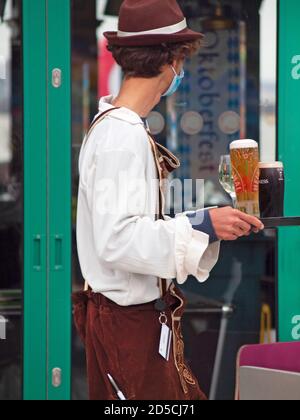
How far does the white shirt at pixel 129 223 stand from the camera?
1973 millimetres

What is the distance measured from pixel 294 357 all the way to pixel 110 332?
1.97ft

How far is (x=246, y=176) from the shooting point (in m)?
2.01

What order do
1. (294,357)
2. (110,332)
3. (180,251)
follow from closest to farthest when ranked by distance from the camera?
(180,251) → (110,332) → (294,357)

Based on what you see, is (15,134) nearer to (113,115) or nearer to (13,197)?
(13,197)

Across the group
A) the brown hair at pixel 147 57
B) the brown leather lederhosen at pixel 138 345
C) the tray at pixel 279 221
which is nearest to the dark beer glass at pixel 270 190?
the tray at pixel 279 221

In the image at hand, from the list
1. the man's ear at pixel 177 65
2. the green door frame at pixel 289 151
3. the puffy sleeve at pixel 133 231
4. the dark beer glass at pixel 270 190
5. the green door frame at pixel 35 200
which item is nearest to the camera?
the puffy sleeve at pixel 133 231

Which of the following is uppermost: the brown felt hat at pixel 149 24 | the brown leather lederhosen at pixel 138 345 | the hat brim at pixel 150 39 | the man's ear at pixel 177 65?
the brown felt hat at pixel 149 24

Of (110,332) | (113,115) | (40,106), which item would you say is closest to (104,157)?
(113,115)

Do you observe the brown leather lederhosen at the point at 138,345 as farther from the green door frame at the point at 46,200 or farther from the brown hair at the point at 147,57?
the green door frame at the point at 46,200

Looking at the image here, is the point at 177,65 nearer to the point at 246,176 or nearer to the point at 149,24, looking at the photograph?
the point at 149,24

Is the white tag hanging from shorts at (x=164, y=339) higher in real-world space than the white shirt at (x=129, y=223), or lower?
lower

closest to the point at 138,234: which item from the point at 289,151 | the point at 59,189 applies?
the point at 59,189

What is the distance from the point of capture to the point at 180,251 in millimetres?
1990

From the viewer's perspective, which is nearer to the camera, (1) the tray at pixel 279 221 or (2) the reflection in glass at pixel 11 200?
(1) the tray at pixel 279 221
